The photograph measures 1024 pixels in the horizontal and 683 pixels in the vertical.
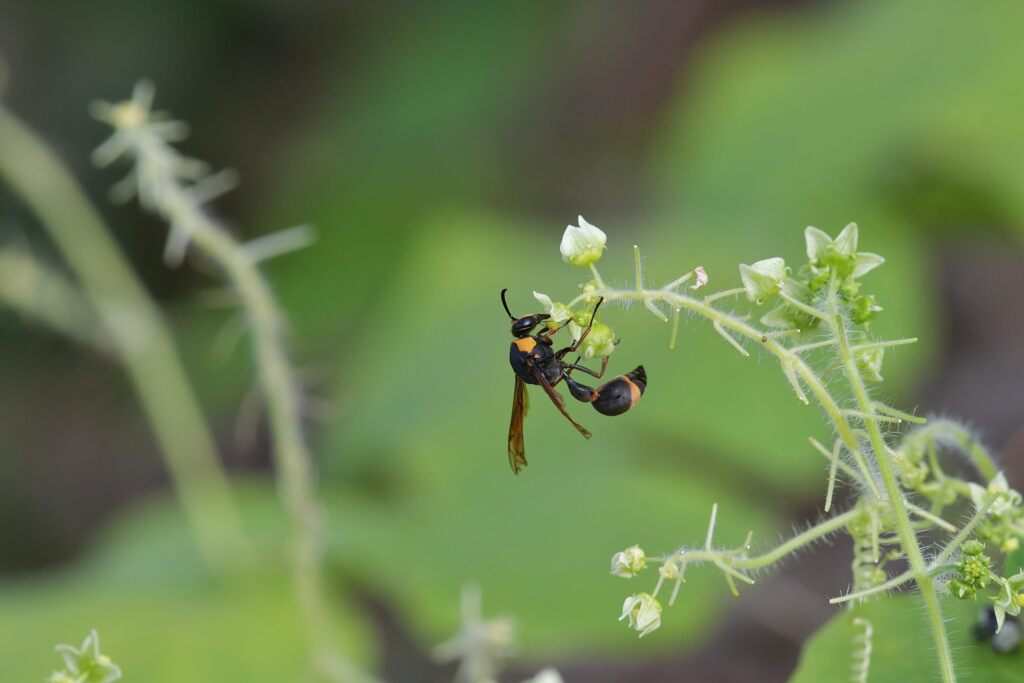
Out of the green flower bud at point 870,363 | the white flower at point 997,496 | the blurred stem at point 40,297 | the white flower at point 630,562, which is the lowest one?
the white flower at point 997,496

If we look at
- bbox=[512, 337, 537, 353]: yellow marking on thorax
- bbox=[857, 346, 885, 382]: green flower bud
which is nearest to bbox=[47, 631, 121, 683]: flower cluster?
bbox=[512, 337, 537, 353]: yellow marking on thorax

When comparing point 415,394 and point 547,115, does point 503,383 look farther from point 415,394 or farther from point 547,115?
point 547,115

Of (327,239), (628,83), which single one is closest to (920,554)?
(327,239)

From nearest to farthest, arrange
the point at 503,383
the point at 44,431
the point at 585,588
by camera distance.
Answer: the point at 585,588 < the point at 503,383 < the point at 44,431

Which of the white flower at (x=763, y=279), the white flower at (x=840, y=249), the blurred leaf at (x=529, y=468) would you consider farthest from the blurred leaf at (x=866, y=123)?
the white flower at (x=763, y=279)

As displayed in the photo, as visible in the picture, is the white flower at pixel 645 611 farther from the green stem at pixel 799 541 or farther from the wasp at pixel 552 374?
→ the wasp at pixel 552 374

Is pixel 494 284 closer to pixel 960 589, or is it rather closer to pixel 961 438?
pixel 961 438
